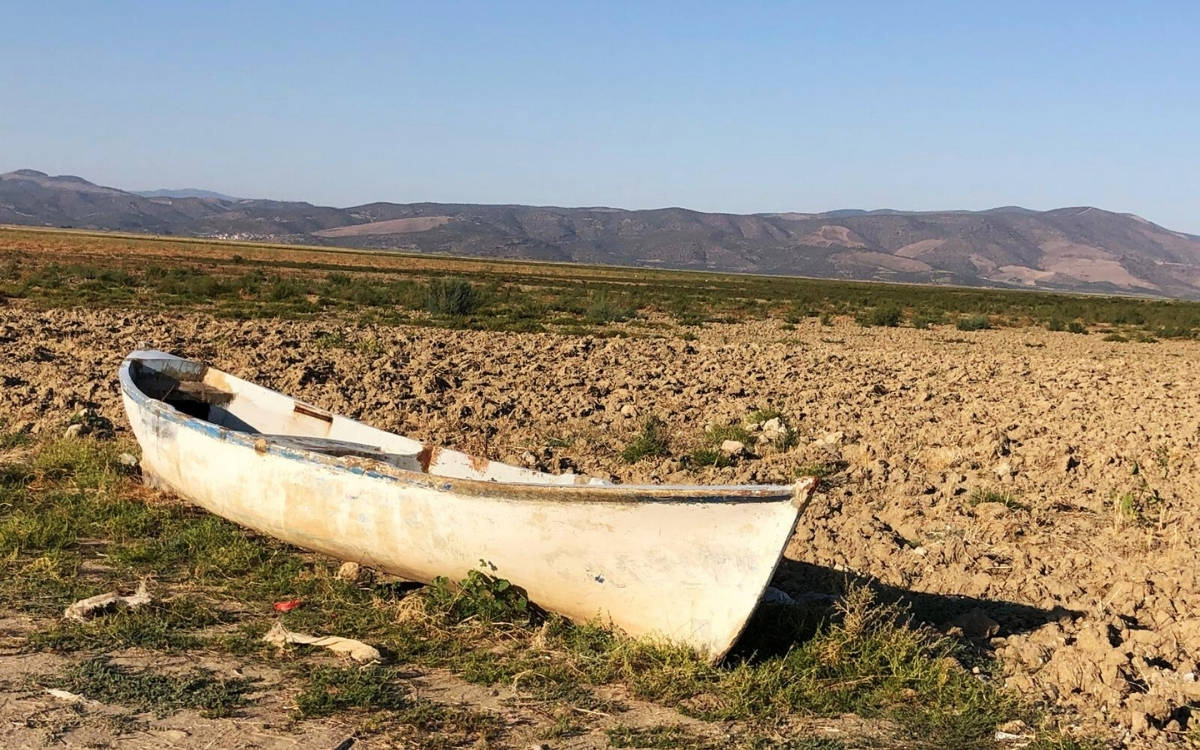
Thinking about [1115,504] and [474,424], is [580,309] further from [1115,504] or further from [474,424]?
[1115,504]

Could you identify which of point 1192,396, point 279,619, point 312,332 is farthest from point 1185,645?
point 312,332

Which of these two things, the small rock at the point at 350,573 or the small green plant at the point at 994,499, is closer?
the small rock at the point at 350,573

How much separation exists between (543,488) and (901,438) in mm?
5852

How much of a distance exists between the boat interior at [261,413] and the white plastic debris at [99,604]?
2062 millimetres

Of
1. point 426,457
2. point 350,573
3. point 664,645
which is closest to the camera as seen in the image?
point 664,645

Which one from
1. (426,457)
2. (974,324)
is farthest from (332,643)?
(974,324)

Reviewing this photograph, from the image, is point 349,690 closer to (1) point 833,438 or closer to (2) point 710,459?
(2) point 710,459

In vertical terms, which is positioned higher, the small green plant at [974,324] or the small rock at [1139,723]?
the small green plant at [974,324]

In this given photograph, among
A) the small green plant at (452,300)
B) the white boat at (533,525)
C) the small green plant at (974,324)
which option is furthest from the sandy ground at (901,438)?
the small green plant at (974,324)

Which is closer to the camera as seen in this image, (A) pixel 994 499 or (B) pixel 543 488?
(B) pixel 543 488

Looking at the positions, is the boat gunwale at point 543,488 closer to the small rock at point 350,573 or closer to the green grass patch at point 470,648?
the green grass patch at point 470,648

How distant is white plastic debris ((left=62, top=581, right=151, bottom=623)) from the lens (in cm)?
479

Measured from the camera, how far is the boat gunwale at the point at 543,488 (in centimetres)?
425

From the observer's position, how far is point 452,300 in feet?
84.5
